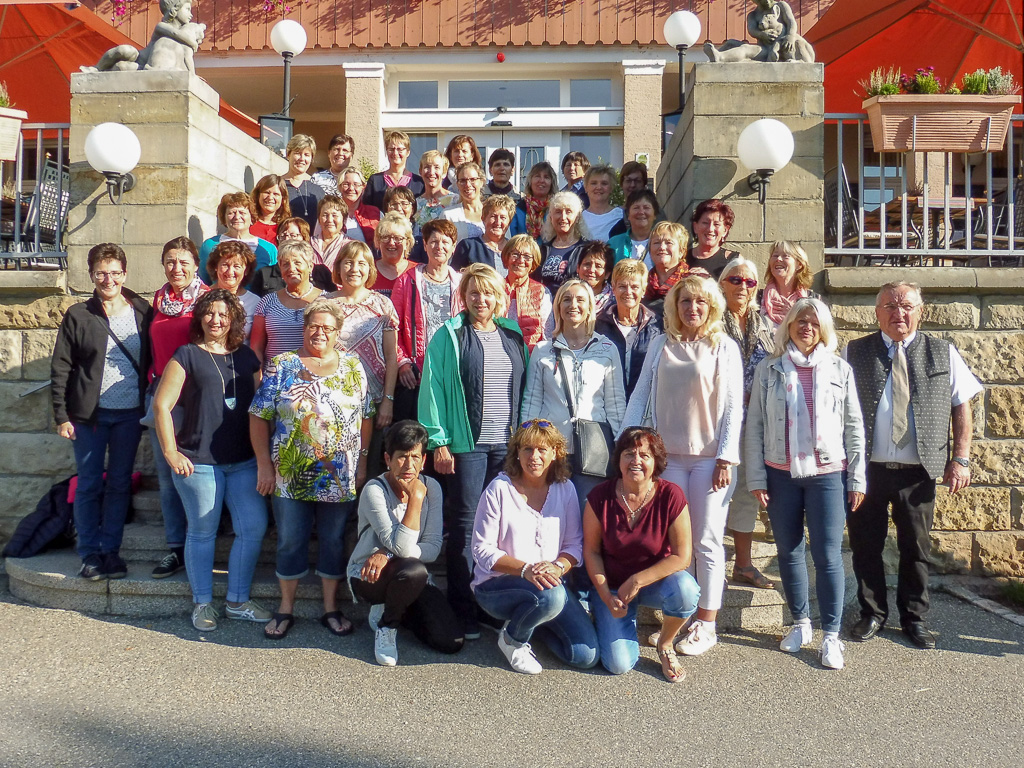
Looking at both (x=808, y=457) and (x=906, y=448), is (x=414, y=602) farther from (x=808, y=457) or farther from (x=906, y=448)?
(x=906, y=448)

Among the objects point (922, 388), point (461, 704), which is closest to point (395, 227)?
point (461, 704)

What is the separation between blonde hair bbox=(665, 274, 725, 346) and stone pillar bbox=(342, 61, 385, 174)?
8.70 metres

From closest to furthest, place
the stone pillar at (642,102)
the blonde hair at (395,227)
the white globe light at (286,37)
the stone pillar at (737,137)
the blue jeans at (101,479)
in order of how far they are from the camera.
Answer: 1. the blue jeans at (101,479)
2. the blonde hair at (395,227)
3. the stone pillar at (737,137)
4. the white globe light at (286,37)
5. the stone pillar at (642,102)

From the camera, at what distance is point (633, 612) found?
170 inches

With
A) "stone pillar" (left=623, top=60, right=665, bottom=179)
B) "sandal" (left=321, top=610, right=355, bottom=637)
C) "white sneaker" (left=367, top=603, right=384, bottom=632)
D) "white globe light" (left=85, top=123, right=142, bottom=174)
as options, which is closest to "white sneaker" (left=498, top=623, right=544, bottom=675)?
"white sneaker" (left=367, top=603, right=384, bottom=632)

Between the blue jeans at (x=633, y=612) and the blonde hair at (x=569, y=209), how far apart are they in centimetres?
254

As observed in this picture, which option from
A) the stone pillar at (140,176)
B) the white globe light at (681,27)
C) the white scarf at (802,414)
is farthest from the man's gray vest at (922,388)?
the white globe light at (681,27)

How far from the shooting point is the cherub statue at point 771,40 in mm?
6074

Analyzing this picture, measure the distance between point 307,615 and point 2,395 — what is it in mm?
3075

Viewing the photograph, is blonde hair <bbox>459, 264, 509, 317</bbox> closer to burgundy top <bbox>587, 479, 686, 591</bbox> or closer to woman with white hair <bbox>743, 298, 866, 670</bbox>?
burgundy top <bbox>587, 479, 686, 591</bbox>

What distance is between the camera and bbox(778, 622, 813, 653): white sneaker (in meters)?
4.48

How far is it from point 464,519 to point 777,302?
2218 mm

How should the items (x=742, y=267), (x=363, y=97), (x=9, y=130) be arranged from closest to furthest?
(x=742, y=267), (x=9, y=130), (x=363, y=97)

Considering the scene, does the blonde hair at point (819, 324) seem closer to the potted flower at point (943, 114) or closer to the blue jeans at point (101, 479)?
the potted flower at point (943, 114)
